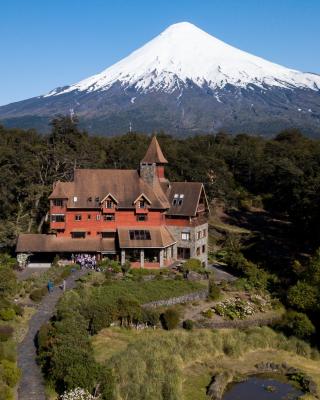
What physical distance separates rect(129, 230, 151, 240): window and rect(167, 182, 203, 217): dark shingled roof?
11.7 ft

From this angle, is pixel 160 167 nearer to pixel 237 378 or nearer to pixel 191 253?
pixel 191 253

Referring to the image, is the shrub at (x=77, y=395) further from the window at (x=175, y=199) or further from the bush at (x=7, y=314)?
the window at (x=175, y=199)

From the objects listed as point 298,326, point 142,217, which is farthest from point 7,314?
point 298,326

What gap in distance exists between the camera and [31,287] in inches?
1729

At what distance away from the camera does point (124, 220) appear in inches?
2071

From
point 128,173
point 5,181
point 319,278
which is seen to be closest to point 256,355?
point 319,278

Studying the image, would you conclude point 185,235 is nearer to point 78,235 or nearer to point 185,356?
point 78,235

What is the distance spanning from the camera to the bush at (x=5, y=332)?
33906 millimetres

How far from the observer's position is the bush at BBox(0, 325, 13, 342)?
33.9 meters

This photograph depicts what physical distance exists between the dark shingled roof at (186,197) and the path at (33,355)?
13.5 metres

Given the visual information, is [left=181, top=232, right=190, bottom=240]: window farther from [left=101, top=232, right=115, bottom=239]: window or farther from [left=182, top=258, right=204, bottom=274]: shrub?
[left=101, top=232, right=115, bottom=239]: window

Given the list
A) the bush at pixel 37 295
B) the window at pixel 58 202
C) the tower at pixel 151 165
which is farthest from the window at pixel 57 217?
the bush at pixel 37 295

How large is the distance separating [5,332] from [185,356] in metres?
11.4

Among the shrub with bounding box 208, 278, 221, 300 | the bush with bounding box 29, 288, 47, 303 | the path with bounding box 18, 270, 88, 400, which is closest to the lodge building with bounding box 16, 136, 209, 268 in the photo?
the shrub with bounding box 208, 278, 221, 300
